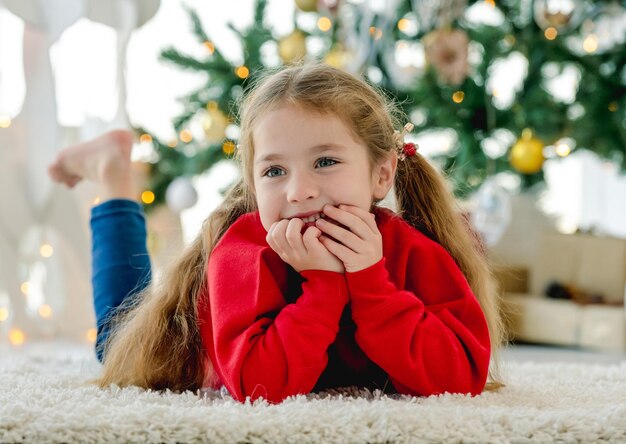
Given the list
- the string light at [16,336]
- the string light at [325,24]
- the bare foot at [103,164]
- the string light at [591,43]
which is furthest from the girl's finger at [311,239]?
the string light at [591,43]

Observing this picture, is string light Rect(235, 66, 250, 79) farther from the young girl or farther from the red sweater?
the red sweater

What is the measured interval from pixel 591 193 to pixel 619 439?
325 cm

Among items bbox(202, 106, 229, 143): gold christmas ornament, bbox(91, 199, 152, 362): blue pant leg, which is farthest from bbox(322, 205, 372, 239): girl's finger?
bbox(202, 106, 229, 143): gold christmas ornament

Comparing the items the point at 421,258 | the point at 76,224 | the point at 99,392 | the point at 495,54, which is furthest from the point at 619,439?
the point at 495,54

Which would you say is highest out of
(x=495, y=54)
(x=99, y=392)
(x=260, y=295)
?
(x=495, y=54)

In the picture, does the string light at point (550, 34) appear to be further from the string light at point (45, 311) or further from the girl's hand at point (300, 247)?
the girl's hand at point (300, 247)

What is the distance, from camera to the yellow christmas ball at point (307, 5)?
2785 mm

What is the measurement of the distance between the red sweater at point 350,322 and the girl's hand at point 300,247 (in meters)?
0.01

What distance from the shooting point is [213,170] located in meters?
3.13

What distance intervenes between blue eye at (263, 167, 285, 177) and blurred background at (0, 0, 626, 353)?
1.43m

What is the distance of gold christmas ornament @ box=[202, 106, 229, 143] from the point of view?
9.02 feet

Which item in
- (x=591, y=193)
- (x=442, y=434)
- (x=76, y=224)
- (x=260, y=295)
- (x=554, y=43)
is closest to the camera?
(x=442, y=434)

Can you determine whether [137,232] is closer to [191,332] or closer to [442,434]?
[191,332]

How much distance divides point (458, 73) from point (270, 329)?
2.00 m
